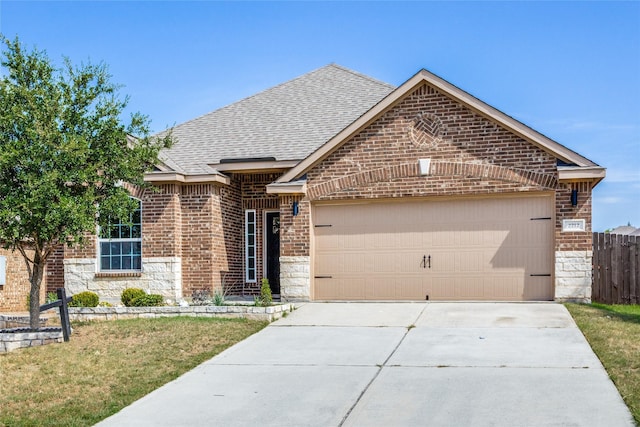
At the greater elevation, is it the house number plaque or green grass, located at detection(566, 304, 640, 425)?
the house number plaque

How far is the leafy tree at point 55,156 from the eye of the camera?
1308cm

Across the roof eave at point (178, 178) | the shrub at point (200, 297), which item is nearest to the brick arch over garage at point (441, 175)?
the roof eave at point (178, 178)

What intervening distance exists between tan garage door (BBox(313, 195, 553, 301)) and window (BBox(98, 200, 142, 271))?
14.7 feet

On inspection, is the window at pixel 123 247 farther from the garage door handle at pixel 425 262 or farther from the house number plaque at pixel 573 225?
the house number plaque at pixel 573 225

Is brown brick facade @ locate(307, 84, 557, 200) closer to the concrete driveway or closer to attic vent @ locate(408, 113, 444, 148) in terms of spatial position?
attic vent @ locate(408, 113, 444, 148)

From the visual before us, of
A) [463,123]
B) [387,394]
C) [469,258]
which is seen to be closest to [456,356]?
[387,394]

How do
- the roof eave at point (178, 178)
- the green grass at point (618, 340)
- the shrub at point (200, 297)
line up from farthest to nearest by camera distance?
the roof eave at point (178, 178), the shrub at point (200, 297), the green grass at point (618, 340)

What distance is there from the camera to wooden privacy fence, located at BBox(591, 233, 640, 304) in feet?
59.3

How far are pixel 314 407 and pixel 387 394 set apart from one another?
0.98 metres

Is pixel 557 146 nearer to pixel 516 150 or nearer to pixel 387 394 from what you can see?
pixel 516 150

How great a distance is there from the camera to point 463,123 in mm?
16984

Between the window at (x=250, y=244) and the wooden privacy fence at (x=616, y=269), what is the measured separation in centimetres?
859

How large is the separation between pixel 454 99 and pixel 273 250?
6.20 meters

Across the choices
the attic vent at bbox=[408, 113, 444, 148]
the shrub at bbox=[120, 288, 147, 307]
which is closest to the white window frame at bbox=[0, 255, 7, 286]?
the shrub at bbox=[120, 288, 147, 307]
